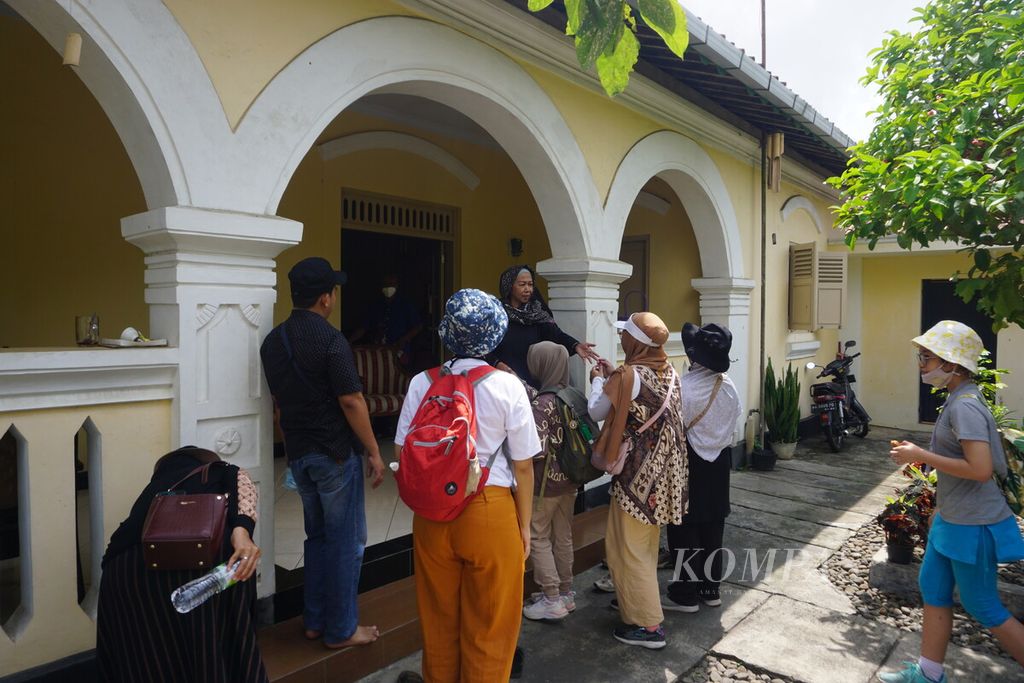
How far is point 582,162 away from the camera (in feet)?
15.4

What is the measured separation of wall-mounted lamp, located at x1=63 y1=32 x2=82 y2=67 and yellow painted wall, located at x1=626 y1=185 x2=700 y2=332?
21.5ft

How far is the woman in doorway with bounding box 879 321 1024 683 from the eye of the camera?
106 inches

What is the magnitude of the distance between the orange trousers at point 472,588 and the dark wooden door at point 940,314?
8.98m

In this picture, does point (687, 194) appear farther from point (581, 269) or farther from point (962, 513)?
point (962, 513)

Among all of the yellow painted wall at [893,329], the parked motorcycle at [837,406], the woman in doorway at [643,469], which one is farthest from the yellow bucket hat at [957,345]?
the yellow painted wall at [893,329]

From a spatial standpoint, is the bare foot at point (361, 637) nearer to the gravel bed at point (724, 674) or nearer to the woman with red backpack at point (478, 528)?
the woman with red backpack at point (478, 528)

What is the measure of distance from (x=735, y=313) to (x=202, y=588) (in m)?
6.01

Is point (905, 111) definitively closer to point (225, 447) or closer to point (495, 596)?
point (495, 596)

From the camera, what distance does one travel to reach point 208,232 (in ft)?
8.70

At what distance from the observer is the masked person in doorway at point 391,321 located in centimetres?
646

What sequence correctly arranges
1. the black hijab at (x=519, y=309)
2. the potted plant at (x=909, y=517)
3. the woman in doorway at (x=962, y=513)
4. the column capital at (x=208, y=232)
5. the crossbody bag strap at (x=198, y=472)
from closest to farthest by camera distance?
the crossbody bag strap at (x=198, y=472), the column capital at (x=208, y=232), the woman in doorway at (x=962, y=513), the potted plant at (x=909, y=517), the black hijab at (x=519, y=309)

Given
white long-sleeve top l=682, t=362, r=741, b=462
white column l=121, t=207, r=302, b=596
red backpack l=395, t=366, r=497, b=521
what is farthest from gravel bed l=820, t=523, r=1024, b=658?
white column l=121, t=207, r=302, b=596

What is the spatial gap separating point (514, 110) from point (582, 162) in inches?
30.7

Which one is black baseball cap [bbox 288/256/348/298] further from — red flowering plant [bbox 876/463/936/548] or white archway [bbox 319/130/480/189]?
red flowering plant [bbox 876/463/936/548]
